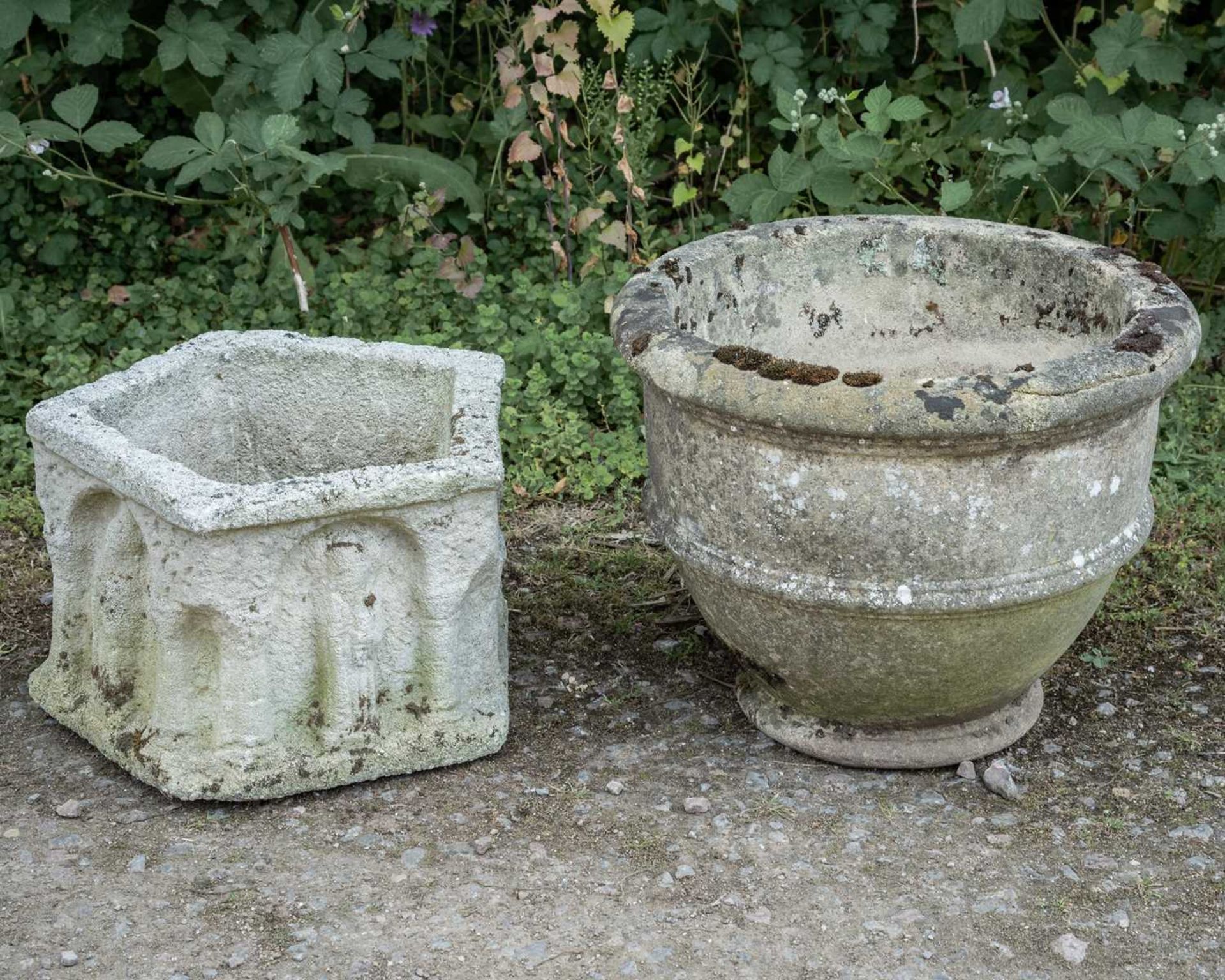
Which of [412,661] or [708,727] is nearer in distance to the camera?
[412,661]

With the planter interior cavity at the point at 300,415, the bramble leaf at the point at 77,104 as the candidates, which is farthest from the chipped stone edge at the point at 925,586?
the bramble leaf at the point at 77,104

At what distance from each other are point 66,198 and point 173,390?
76.9 inches

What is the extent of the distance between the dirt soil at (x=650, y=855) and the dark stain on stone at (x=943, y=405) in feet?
2.98

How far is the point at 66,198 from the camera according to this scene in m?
5.30

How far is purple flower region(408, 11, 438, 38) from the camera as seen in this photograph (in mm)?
5012

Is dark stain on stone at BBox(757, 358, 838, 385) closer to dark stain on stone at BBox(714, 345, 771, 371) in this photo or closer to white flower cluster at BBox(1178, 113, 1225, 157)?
dark stain on stone at BBox(714, 345, 771, 371)

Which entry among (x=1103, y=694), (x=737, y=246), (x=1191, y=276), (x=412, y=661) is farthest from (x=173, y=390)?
(x=1191, y=276)

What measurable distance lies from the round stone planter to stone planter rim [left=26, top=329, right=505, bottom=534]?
0.37 metres

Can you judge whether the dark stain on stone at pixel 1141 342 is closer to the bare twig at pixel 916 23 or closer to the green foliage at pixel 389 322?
the green foliage at pixel 389 322

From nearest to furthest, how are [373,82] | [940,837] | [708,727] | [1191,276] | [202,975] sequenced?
[202,975] < [940,837] < [708,727] < [1191,276] < [373,82]

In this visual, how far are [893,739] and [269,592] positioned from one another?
130cm

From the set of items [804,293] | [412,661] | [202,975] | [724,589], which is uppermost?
[804,293]

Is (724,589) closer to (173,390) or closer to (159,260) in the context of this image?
(173,390)

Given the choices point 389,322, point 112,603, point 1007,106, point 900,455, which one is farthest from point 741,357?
point 389,322
